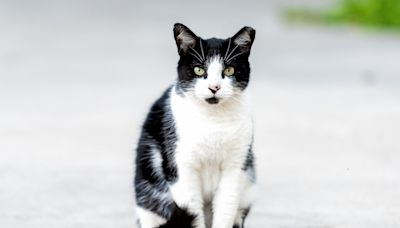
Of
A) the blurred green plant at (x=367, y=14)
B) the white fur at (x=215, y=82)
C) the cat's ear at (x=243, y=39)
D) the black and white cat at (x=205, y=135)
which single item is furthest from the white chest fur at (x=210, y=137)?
the blurred green plant at (x=367, y=14)

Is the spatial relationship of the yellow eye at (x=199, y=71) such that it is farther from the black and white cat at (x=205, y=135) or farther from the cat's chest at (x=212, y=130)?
the cat's chest at (x=212, y=130)

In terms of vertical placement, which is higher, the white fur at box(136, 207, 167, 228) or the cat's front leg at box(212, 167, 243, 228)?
the cat's front leg at box(212, 167, 243, 228)

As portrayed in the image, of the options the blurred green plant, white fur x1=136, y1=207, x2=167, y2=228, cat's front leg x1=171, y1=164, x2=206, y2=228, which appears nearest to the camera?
cat's front leg x1=171, y1=164, x2=206, y2=228

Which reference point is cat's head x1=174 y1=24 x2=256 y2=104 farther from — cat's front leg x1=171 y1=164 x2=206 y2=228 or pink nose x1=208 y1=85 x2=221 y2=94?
cat's front leg x1=171 y1=164 x2=206 y2=228

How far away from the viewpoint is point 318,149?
798 centimetres

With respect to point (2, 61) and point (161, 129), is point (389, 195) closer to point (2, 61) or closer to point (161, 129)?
point (161, 129)

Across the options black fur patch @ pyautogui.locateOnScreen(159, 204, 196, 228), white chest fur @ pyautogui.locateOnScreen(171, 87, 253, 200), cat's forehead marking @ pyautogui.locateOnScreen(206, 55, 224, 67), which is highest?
cat's forehead marking @ pyautogui.locateOnScreen(206, 55, 224, 67)

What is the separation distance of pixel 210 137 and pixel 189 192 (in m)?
0.28

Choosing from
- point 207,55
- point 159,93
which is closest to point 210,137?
point 207,55

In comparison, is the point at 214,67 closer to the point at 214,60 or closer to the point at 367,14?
the point at 214,60

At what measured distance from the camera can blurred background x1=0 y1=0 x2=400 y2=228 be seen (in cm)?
631

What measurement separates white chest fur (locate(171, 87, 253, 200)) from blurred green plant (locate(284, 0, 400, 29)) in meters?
10.4

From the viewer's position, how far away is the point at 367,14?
602 inches

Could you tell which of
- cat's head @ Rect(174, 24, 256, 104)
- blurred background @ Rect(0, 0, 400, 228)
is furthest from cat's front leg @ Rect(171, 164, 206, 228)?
blurred background @ Rect(0, 0, 400, 228)
